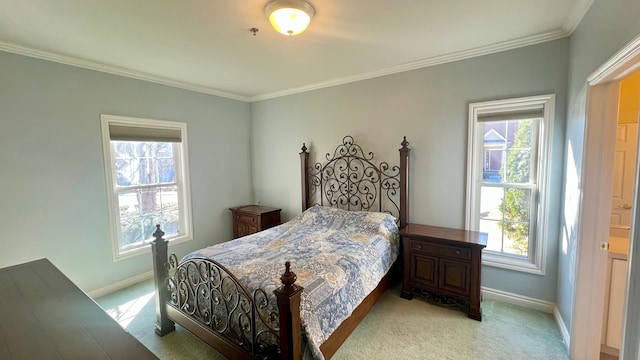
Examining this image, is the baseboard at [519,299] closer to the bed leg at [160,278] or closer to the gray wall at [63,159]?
the bed leg at [160,278]

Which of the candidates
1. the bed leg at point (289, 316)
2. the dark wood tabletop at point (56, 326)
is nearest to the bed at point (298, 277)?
the bed leg at point (289, 316)

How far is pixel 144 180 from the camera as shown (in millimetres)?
3484

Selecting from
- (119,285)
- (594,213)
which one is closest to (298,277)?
(594,213)

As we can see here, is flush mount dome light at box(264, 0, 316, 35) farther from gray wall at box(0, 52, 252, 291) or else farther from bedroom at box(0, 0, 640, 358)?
gray wall at box(0, 52, 252, 291)

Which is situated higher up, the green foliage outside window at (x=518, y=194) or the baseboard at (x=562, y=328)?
the green foliage outside window at (x=518, y=194)

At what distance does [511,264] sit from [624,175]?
120cm

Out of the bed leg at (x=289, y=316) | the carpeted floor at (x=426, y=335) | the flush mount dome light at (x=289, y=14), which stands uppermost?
the flush mount dome light at (x=289, y=14)

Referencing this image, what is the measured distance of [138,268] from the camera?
3.40 metres

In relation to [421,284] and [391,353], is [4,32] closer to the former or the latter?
[391,353]

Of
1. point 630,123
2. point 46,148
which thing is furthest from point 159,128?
point 630,123

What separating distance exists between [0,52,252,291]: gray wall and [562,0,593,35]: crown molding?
414 centimetres

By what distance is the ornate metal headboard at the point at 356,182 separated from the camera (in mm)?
3230

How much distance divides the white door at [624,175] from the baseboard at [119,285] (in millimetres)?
4920

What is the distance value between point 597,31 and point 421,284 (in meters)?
2.39
